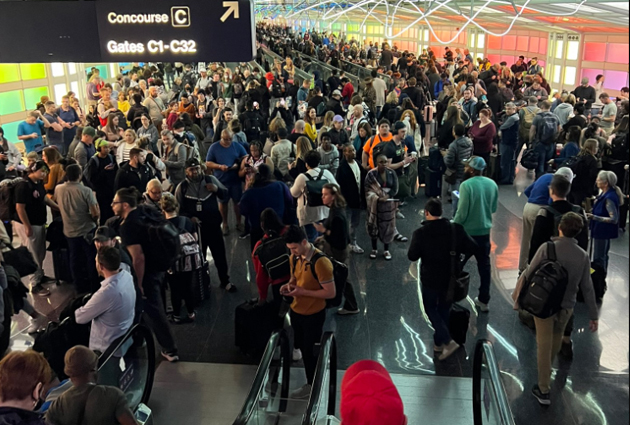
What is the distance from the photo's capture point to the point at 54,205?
22.1 feet

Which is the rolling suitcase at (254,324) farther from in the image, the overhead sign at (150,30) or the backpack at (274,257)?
the overhead sign at (150,30)

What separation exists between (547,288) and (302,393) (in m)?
2.22

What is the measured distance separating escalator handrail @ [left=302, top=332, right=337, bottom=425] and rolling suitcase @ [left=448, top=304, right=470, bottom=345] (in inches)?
55.9

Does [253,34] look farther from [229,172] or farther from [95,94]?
[95,94]

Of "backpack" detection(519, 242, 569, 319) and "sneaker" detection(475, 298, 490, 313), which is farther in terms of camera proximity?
"sneaker" detection(475, 298, 490, 313)

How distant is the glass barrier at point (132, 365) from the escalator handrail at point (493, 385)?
8.10 ft

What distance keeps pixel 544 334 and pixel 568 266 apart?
0.60 metres

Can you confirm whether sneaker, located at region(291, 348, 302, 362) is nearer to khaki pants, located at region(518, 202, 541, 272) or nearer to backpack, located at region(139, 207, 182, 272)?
backpack, located at region(139, 207, 182, 272)

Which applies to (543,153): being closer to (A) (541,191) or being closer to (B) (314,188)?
(A) (541,191)

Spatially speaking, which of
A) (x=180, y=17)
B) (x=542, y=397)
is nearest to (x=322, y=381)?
(x=542, y=397)

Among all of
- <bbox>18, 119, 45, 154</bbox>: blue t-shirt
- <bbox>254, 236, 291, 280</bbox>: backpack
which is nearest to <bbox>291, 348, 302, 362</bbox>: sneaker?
<bbox>254, 236, 291, 280</bbox>: backpack

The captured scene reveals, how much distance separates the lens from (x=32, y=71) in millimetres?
Answer: 16062

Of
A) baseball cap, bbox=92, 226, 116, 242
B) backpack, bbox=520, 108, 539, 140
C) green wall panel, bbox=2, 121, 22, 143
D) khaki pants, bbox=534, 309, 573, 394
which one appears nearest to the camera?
khaki pants, bbox=534, 309, 573, 394

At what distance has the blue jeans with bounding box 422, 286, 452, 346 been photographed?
207 inches
